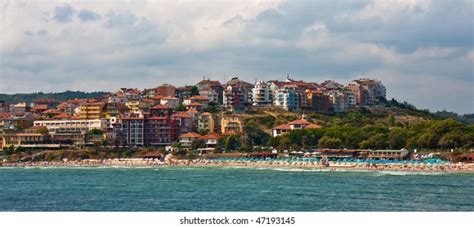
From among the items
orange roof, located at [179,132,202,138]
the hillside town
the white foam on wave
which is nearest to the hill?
the hillside town

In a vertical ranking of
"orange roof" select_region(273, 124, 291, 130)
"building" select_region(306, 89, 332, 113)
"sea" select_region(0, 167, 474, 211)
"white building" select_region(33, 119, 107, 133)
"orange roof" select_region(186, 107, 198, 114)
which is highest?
"building" select_region(306, 89, 332, 113)

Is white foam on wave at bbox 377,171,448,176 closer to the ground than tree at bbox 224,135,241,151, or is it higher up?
closer to the ground

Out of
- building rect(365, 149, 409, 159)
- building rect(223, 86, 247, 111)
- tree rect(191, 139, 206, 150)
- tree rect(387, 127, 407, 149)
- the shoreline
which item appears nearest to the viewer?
the shoreline

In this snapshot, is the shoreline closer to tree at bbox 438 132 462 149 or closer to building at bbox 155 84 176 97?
tree at bbox 438 132 462 149

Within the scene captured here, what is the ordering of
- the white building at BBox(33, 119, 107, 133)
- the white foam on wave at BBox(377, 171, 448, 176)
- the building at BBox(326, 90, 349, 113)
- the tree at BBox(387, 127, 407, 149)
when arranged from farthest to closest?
the building at BBox(326, 90, 349, 113)
the white building at BBox(33, 119, 107, 133)
the tree at BBox(387, 127, 407, 149)
the white foam on wave at BBox(377, 171, 448, 176)

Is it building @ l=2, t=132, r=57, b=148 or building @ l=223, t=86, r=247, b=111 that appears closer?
building @ l=2, t=132, r=57, b=148

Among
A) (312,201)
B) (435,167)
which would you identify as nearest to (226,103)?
(435,167)

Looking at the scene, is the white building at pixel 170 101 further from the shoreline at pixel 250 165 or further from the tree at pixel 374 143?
the tree at pixel 374 143
